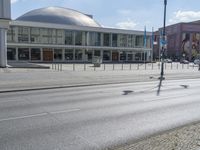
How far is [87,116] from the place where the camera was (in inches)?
349

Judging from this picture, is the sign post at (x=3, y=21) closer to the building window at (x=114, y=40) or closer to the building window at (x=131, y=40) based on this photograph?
the building window at (x=114, y=40)

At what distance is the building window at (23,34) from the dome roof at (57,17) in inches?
609

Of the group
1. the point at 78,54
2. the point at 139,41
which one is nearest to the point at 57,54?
the point at 78,54

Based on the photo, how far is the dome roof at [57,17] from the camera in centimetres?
7269

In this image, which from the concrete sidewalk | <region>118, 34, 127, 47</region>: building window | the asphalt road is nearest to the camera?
the asphalt road

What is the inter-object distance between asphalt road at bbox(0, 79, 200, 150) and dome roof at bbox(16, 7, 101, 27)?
63.6m

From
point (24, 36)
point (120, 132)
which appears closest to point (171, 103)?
point (120, 132)

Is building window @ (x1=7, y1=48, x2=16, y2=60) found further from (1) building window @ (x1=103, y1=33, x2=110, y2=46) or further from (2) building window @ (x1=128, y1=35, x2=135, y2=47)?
(2) building window @ (x1=128, y1=35, x2=135, y2=47)

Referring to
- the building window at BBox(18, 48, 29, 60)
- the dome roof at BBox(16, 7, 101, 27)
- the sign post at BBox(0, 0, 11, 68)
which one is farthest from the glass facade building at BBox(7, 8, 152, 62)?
the sign post at BBox(0, 0, 11, 68)

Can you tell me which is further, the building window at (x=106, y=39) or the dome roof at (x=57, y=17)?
the dome roof at (x=57, y=17)

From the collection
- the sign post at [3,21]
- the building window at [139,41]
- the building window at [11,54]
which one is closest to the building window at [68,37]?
the building window at [11,54]

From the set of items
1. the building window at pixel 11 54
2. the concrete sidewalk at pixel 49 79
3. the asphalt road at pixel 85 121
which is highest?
the building window at pixel 11 54

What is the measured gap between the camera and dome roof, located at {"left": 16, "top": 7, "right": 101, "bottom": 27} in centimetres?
7269

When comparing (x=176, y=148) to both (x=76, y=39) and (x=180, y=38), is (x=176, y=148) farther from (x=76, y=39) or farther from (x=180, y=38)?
(x=180, y=38)
